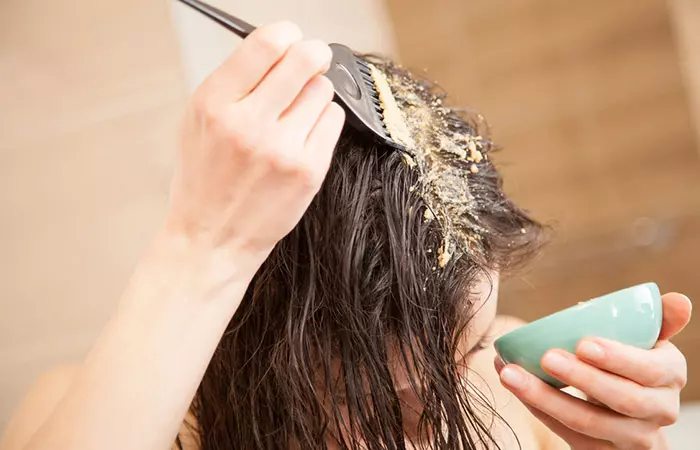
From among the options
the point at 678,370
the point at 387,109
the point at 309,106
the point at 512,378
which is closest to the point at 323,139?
the point at 309,106

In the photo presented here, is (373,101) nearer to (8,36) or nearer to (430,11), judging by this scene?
(8,36)

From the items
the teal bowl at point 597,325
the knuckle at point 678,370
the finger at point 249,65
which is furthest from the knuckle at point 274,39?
the knuckle at point 678,370

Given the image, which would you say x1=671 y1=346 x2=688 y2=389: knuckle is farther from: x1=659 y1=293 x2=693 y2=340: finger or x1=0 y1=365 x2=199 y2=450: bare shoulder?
x1=0 y1=365 x2=199 y2=450: bare shoulder

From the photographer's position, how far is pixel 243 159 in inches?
18.3

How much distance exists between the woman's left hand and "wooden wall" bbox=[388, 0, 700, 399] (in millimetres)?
1048

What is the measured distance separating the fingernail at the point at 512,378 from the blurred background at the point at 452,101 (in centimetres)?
54

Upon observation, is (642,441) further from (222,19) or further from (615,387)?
(222,19)

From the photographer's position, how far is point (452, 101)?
163 centimetres

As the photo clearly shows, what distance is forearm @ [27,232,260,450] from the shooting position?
18.4 inches

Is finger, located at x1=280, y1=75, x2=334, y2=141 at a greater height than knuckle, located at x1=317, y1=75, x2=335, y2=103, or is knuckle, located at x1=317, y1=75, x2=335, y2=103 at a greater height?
knuckle, located at x1=317, y1=75, x2=335, y2=103

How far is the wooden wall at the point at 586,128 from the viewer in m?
1.65

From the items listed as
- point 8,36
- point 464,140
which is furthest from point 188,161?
point 8,36

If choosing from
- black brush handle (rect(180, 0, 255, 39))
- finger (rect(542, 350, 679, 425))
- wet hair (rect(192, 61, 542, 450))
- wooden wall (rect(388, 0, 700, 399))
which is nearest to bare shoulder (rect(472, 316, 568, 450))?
wet hair (rect(192, 61, 542, 450))

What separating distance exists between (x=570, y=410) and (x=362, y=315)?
21cm
